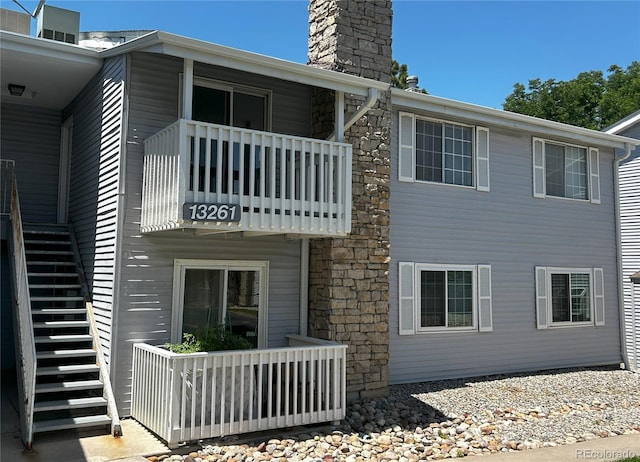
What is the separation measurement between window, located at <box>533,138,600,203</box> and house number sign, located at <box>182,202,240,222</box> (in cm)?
767

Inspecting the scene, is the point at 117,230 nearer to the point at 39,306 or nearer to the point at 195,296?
the point at 195,296

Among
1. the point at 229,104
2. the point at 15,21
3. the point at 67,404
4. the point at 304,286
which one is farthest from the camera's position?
the point at 15,21

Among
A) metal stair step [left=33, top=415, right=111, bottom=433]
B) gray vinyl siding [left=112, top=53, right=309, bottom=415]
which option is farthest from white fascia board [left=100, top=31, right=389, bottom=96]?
metal stair step [left=33, top=415, right=111, bottom=433]

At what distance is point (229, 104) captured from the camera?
26.1ft

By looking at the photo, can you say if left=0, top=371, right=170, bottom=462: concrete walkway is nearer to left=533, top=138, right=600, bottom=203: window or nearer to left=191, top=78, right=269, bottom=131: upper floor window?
left=191, top=78, right=269, bottom=131: upper floor window

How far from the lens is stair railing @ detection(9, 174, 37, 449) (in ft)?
18.1

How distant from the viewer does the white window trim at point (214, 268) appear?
7191 millimetres

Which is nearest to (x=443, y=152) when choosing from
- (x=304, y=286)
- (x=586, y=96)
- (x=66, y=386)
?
(x=304, y=286)

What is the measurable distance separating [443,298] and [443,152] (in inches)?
110

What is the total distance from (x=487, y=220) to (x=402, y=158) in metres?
2.37

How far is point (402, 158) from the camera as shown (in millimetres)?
9836

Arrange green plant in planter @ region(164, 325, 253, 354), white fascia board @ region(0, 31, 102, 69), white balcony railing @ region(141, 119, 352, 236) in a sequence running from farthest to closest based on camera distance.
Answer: white fascia board @ region(0, 31, 102, 69)
green plant in planter @ region(164, 325, 253, 354)
white balcony railing @ region(141, 119, 352, 236)

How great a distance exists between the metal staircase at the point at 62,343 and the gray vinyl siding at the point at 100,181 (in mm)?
260

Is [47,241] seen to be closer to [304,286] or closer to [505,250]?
[304,286]
